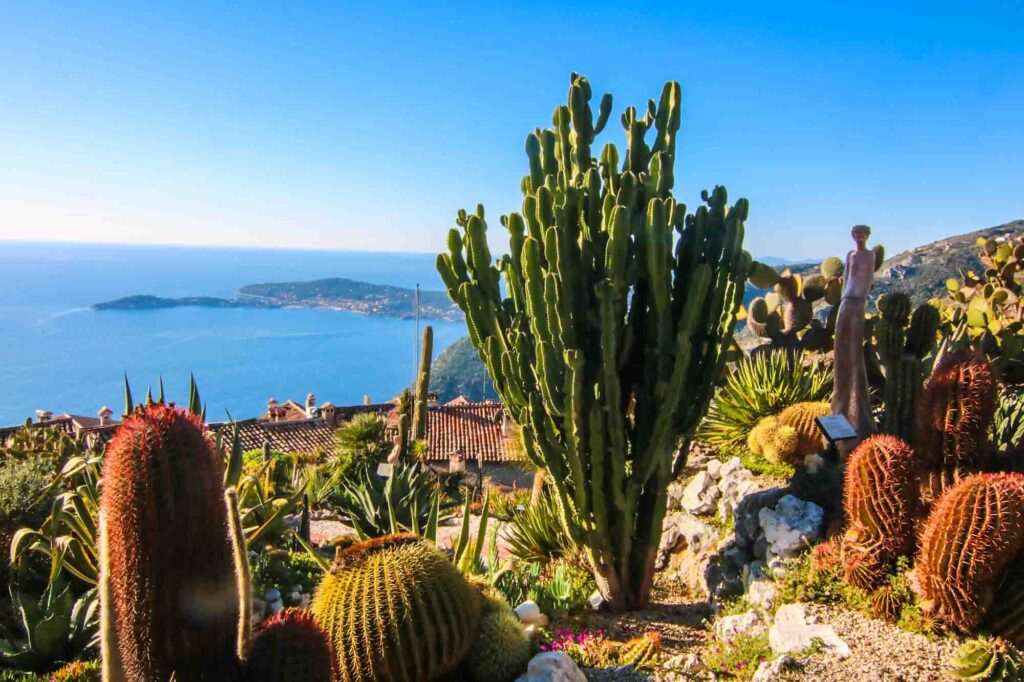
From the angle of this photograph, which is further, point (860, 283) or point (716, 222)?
point (860, 283)

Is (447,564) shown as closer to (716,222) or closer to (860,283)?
(716,222)

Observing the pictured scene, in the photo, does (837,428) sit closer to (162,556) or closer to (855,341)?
(855,341)

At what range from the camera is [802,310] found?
997 centimetres

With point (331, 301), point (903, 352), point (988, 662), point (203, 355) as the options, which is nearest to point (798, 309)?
point (903, 352)

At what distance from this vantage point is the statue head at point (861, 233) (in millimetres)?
6614

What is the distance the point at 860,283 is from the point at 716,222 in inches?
80.9

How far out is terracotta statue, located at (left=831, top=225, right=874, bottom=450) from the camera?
21.7ft

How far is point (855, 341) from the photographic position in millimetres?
6711

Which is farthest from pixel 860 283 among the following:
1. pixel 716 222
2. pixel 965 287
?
pixel 965 287

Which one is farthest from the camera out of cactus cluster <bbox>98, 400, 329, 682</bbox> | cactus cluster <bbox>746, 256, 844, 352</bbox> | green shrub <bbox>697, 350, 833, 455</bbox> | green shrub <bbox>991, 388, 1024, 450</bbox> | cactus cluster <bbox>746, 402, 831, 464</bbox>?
cactus cluster <bbox>746, 256, 844, 352</bbox>

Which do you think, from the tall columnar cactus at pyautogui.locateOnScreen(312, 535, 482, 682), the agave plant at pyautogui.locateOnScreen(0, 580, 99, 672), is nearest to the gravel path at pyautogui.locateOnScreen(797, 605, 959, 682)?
the tall columnar cactus at pyautogui.locateOnScreen(312, 535, 482, 682)

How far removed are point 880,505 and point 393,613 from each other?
325cm

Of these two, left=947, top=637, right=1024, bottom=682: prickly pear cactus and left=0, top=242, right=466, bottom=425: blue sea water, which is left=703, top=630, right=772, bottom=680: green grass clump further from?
left=0, top=242, right=466, bottom=425: blue sea water

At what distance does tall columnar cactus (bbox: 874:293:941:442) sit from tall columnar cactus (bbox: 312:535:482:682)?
4.72 m
